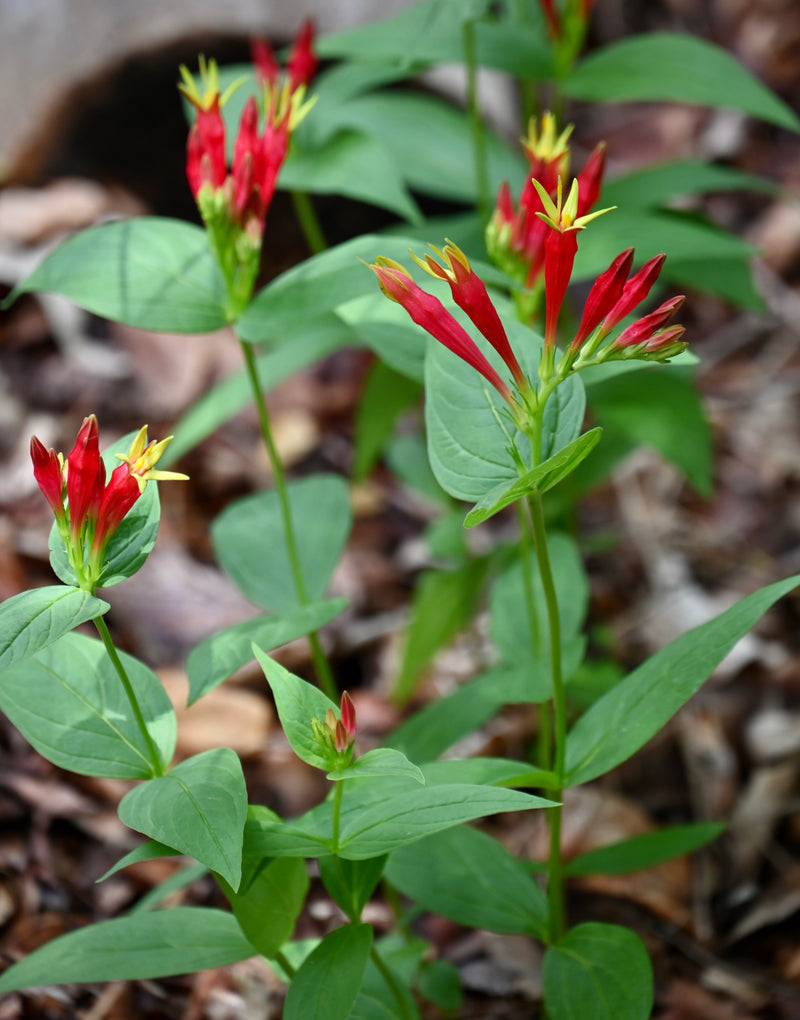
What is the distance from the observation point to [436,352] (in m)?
1.17

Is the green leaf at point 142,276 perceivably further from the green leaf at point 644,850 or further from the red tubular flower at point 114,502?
the green leaf at point 644,850

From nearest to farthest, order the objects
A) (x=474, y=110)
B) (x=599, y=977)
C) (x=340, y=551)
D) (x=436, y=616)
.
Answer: (x=599, y=977) < (x=340, y=551) < (x=474, y=110) < (x=436, y=616)

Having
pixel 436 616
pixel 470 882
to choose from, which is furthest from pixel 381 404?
pixel 470 882

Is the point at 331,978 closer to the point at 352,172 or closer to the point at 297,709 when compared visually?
the point at 297,709

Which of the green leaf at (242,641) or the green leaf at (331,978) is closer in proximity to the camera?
the green leaf at (331,978)

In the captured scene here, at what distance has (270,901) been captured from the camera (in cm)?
108

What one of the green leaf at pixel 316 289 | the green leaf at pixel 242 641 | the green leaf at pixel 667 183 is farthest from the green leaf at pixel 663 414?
the green leaf at pixel 242 641

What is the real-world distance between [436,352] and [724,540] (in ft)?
5.71

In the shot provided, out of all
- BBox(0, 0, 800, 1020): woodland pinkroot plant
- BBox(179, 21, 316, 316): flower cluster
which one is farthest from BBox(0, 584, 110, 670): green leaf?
BBox(179, 21, 316, 316): flower cluster

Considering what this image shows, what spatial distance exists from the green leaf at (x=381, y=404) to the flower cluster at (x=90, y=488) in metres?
1.08

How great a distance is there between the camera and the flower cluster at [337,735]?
940 mm

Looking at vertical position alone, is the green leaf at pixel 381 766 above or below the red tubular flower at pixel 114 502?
below

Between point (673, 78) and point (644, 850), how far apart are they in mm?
1316

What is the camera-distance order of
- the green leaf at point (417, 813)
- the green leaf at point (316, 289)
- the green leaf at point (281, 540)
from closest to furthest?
the green leaf at point (417, 813) < the green leaf at point (316, 289) < the green leaf at point (281, 540)
